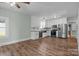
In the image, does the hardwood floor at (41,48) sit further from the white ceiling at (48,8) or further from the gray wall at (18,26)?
the white ceiling at (48,8)

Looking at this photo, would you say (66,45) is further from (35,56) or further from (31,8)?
(31,8)

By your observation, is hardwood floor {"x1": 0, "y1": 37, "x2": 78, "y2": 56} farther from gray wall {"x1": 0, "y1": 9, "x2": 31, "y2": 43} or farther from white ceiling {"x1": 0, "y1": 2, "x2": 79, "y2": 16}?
white ceiling {"x1": 0, "y1": 2, "x2": 79, "y2": 16}

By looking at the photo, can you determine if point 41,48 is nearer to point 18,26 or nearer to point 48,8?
point 18,26

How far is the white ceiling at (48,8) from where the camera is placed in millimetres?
1938

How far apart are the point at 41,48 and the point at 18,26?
473mm

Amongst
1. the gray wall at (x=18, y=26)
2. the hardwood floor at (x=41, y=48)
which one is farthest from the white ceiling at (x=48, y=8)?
the hardwood floor at (x=41, y=48)

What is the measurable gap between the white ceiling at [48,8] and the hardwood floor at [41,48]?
1.30ft

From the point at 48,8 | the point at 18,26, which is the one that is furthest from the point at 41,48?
the point at 48,8

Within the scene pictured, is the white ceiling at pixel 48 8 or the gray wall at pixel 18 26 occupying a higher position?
the white ceiling at pixel 48 8

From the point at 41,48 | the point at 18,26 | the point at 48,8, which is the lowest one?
the point at 41,48

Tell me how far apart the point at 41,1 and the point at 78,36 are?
0.72m

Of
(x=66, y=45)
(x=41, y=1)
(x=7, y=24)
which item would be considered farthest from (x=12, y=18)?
(x=66, y=45)

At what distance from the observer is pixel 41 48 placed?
201 cm

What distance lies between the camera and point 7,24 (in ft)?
6.68
